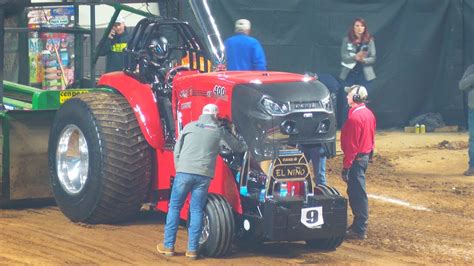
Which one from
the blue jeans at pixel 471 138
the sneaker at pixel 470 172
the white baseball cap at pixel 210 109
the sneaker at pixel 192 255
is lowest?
the sneaker at pixel 192 255

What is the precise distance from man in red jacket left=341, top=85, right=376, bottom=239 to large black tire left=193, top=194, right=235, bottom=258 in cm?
172

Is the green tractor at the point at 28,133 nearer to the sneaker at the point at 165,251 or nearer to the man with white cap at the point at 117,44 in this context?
the sneaker at the point at 165,251

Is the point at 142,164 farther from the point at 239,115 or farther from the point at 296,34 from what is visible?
the point at 296,34

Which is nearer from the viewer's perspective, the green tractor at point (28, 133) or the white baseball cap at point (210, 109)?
the white baseball cap at point (210, 109)

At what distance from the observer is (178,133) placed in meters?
11.0

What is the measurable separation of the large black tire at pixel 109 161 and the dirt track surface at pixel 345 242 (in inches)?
8.2

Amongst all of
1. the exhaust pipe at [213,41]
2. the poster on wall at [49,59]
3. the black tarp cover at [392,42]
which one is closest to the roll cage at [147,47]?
the exhaust pipe at [213,41]

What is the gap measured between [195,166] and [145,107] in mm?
1407

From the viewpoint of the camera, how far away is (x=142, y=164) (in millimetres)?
11180

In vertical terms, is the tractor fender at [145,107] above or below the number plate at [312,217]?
above

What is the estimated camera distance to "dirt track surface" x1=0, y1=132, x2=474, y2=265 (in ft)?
33.4

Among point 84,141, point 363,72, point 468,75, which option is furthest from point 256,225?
point 363,72

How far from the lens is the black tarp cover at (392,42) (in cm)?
1922

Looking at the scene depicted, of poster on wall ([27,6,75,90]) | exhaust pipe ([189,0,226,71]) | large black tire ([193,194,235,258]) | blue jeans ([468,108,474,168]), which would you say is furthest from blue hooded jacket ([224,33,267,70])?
poster on wall ([27,6,75,90])
